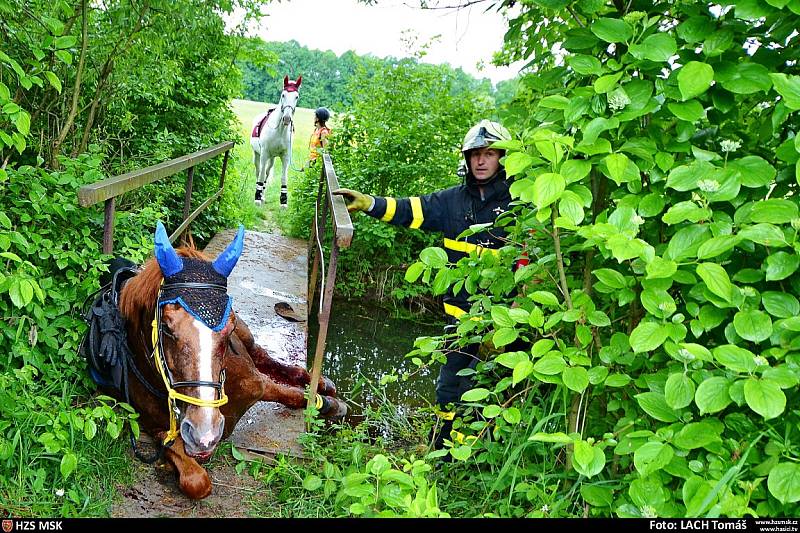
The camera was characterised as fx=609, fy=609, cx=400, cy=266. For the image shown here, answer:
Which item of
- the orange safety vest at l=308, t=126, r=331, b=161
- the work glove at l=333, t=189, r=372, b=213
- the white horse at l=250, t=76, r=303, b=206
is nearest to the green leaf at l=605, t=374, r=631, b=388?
the work glove at l=333, t=189, r=372, b=213

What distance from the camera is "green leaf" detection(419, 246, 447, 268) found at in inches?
84.0

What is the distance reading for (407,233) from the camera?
314 inches

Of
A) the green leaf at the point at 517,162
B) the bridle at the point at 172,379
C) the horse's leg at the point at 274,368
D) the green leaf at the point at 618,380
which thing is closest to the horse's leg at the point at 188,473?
the bridle at the point at 172,379

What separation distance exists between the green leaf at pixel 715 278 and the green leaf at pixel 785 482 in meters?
0.40

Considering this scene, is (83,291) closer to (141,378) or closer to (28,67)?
(141,378)

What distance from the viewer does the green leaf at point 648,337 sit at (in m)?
1.52

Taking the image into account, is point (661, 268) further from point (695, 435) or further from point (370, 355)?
point (370, 355)

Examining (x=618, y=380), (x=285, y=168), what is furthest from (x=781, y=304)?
(x=285, y=168)

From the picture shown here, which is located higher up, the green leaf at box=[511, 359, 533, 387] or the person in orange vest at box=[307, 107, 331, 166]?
the person in orange vest at box=[307, 107, 331, 166]

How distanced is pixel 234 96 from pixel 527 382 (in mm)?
7467

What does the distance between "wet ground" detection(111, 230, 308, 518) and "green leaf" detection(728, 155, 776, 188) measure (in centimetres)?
231

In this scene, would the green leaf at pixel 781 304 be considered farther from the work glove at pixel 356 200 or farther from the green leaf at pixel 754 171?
the work glove at pixel 356 200

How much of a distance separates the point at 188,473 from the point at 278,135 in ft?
26.9

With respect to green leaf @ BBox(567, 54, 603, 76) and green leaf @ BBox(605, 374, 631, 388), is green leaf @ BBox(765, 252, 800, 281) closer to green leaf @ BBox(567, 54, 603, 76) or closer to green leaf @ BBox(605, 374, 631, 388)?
green leaf @ BBox(605, 374, 631, 388)
